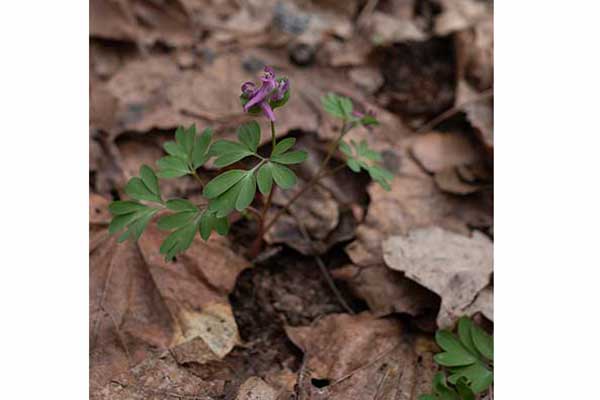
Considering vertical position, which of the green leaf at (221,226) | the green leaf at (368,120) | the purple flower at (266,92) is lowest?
the green leaf at (221,226)

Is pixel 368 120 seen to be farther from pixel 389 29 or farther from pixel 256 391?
pixel 389 29

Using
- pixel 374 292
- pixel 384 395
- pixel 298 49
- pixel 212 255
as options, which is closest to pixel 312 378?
pixel 384 395

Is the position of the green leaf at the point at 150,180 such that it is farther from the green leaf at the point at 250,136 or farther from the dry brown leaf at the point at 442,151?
the dry brown leaf at the point at 442,151

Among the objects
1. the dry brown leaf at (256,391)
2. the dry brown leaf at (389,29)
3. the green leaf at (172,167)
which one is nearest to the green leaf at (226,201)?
the green leaf at (172,167)

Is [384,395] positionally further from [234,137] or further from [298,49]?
[298,49]

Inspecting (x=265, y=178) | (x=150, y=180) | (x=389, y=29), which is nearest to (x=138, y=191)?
(x=150, y=180)
